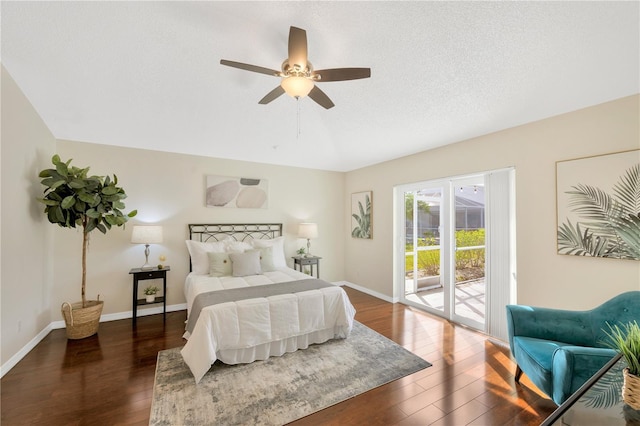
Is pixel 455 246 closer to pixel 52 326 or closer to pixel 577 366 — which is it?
pixel 577 366

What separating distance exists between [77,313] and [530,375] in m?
4.76

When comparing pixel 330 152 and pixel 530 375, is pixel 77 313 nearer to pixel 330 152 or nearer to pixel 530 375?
pixel 330 152

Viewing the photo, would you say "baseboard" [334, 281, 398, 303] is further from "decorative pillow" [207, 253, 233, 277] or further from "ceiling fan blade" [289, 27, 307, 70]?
"ceiling fan blade" [289, 27, 307, 70]

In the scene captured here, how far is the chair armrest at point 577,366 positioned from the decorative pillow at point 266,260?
3.35 m

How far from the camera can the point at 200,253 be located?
12.7ft

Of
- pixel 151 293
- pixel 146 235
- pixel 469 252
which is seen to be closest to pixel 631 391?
pixel 469 252

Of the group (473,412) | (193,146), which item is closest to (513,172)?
(473,412)

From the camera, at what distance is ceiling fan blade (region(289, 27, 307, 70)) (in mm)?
1718

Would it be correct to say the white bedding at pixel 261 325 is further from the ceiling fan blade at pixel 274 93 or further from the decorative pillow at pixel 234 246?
the ceiling fan blade at pixel 274 93

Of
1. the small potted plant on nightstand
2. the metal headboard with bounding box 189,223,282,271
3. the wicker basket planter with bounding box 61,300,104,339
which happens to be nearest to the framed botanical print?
the metal headboard with bounding box 189,223,282,271

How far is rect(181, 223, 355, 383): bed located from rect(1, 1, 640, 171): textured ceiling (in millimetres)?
2065

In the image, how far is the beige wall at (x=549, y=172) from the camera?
Answer: 2293 millimetres

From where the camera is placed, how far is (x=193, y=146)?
4.16 meters

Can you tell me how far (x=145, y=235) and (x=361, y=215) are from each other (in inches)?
151
